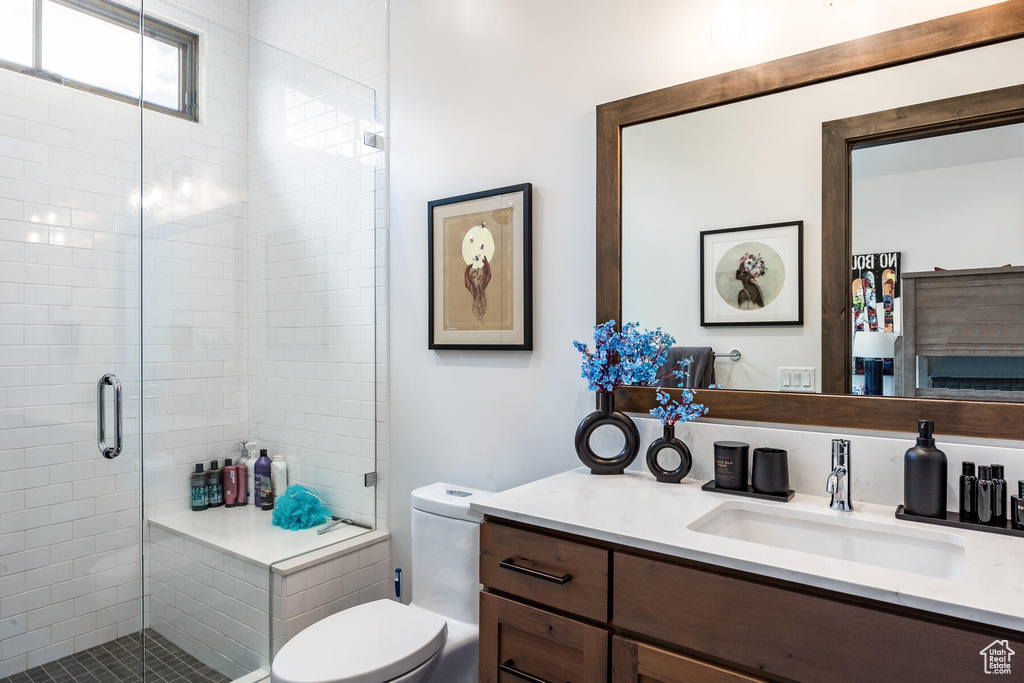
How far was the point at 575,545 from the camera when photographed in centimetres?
118

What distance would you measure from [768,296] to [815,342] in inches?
6.2

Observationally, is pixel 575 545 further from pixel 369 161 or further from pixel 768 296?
pixel 369 161

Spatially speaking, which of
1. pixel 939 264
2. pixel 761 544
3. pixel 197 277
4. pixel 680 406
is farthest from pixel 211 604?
pixel 939 264

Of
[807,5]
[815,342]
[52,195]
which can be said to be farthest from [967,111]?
[52,195]

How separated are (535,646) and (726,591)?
0.45 m

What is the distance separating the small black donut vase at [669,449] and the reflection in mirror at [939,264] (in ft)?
1.38

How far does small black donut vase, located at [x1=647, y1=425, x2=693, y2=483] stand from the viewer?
150 cm

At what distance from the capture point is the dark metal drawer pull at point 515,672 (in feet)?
4.03

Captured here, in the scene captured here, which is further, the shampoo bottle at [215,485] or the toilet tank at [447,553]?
the shampoo bottle at [215,485]

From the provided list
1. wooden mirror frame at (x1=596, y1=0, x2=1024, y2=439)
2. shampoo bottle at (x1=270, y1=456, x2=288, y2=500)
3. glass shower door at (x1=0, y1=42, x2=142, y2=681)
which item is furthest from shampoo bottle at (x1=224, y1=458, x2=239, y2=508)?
wooden mirror frame at (x1=596, y1=0, x2=1024, y2=439)

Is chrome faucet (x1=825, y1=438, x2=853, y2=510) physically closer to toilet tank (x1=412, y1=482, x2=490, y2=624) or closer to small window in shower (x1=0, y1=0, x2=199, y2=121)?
toilet tank (x1=412, y1=482, x2=490, y2=624)

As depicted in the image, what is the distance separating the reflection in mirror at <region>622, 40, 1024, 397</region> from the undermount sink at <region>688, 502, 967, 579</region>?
0.32 metres

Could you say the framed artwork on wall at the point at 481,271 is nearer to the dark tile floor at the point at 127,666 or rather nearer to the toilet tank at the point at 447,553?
the toilet tank at the point at 447,553

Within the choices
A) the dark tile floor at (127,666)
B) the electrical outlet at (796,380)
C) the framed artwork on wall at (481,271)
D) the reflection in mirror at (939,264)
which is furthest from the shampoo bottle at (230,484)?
the reflection in mirror at (939,264)
